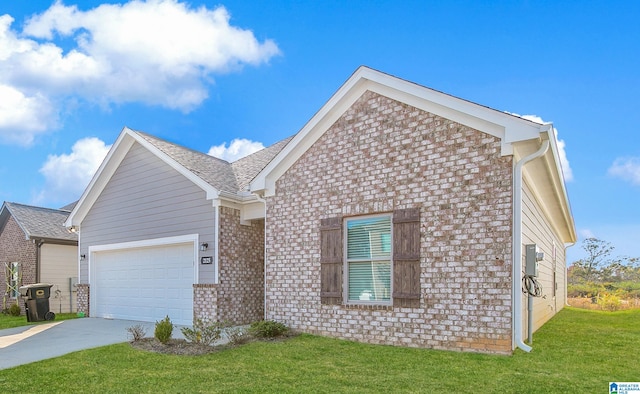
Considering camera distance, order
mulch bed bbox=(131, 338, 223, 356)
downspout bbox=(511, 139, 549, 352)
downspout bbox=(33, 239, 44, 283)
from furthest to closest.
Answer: downspout bbox=(33, 239, 44, 283)
mulch bed bbox=(131, 338, 223, 356)
downspout bbox=(511, 139, 549, 352)

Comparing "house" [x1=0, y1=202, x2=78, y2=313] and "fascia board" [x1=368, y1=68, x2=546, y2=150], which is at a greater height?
"fascia board" [x1=368, y1=68, x2=546, y2=150]

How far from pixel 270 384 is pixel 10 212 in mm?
18203

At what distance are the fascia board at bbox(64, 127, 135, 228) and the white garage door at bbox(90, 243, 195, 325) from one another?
1.50 meters

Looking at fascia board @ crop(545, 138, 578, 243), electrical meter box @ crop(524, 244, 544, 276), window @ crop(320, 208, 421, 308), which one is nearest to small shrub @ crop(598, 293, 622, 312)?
fascia board @ crop(545, 138, 578, 243)

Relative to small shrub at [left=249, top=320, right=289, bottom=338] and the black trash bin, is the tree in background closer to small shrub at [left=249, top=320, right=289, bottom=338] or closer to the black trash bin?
small shrub at [left=249, top=320, right=289, bottom=338]

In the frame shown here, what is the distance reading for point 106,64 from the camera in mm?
12430

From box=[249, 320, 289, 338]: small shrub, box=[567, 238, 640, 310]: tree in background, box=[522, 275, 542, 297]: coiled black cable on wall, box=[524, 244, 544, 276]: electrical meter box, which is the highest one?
box=[524, 244, 544, 276]: electrical meter box

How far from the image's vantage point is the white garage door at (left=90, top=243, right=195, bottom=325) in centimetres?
1195

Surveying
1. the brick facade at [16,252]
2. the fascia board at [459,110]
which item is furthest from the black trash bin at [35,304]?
the fascia board at [459,110]

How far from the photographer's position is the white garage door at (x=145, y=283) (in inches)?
470

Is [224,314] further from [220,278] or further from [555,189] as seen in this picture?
[555,189]

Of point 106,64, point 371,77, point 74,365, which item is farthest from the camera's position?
point 106,64

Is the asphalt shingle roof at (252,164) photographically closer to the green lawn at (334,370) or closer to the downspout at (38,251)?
the green lawn at (334,370)


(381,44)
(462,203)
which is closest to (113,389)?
(462,203)
